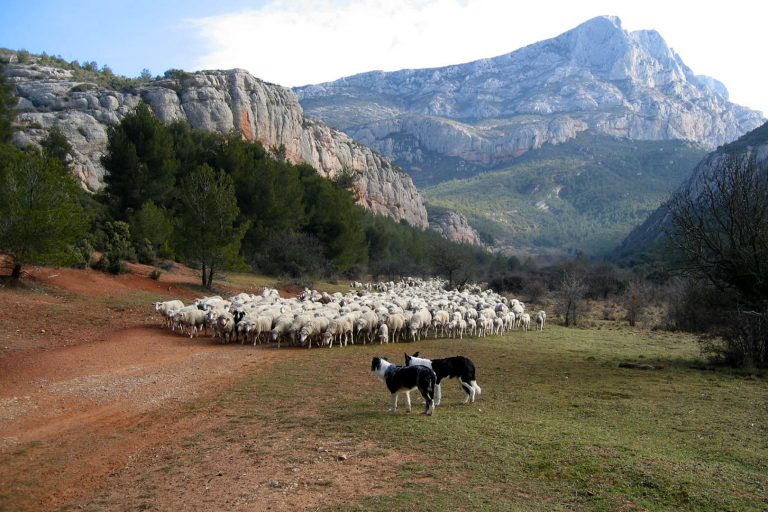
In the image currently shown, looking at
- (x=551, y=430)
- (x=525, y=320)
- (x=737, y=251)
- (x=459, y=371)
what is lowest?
(x=551, y=430)

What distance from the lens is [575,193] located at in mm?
146375

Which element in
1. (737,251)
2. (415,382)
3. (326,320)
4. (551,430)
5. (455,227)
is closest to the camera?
(551,430)

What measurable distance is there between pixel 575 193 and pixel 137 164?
12818 cm

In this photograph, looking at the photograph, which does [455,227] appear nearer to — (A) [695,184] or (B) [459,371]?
(A) [695,184]

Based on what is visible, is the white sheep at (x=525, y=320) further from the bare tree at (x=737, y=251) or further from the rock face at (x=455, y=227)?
the rock face at (x=455, y=227)

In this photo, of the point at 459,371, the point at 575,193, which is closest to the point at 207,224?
the point at 459,371

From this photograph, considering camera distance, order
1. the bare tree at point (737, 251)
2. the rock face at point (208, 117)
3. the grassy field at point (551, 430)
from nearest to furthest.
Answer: the grassy field at point (551, 430)
the bare tree at point (737, 251)
the rock face at point (208, 117)

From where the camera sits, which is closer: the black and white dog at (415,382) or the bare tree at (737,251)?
the black and white dog at (415,382)

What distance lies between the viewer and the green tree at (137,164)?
37125 mm

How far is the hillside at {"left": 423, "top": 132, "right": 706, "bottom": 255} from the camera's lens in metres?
130

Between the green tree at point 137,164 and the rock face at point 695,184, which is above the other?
the rock face at point 695,184

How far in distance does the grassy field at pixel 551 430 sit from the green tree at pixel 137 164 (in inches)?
1057

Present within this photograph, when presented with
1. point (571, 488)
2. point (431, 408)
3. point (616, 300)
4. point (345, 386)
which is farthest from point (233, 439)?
point (616, 300)

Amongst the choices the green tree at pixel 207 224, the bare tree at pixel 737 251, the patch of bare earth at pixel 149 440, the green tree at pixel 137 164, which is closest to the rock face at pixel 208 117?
the green tree at pixel 137 164
